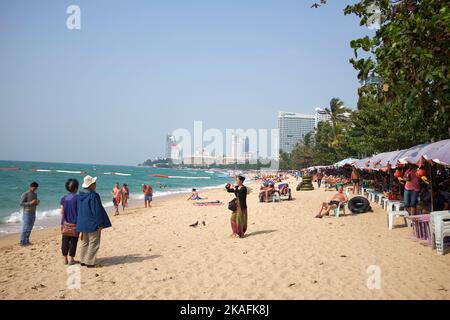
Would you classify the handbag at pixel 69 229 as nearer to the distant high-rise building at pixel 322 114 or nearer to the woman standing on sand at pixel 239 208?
the woman standing on sand at pixel 239 208

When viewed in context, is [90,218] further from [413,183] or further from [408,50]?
[413,183]

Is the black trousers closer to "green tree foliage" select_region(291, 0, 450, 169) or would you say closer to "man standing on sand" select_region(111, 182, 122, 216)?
"green tree foliage" select_region(291, 0, 450, 169)

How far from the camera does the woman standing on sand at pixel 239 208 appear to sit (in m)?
8.18

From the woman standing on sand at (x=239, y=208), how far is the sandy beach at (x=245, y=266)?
11.9 inches

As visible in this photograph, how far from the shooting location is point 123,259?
276 inches

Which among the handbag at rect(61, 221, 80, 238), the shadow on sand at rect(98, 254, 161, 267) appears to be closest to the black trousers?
the handbag at rect(61, 221, 80, 238)

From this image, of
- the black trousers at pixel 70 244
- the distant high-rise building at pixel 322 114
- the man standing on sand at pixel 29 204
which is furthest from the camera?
the distant high-rise building at pixel 322 114

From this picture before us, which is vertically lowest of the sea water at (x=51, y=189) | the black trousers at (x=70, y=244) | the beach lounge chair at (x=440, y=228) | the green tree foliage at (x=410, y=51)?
the sea water at (x=51, y=189)

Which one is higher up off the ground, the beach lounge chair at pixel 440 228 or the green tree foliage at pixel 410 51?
the green tree foliage at pixel 410 51

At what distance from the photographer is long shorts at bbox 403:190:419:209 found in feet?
31.0

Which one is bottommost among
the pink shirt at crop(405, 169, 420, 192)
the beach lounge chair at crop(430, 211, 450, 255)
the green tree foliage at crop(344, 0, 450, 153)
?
the beach lounge chair at crop(430, 211, 450, 255)

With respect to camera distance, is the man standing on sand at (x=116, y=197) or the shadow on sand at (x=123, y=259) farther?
the man standing on sand at (x=116, y=197)

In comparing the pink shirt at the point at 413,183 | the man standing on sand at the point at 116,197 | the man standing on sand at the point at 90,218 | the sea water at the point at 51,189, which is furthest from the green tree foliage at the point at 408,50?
the sea water at the point at 51,189

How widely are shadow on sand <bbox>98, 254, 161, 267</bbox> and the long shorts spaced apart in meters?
7.23
